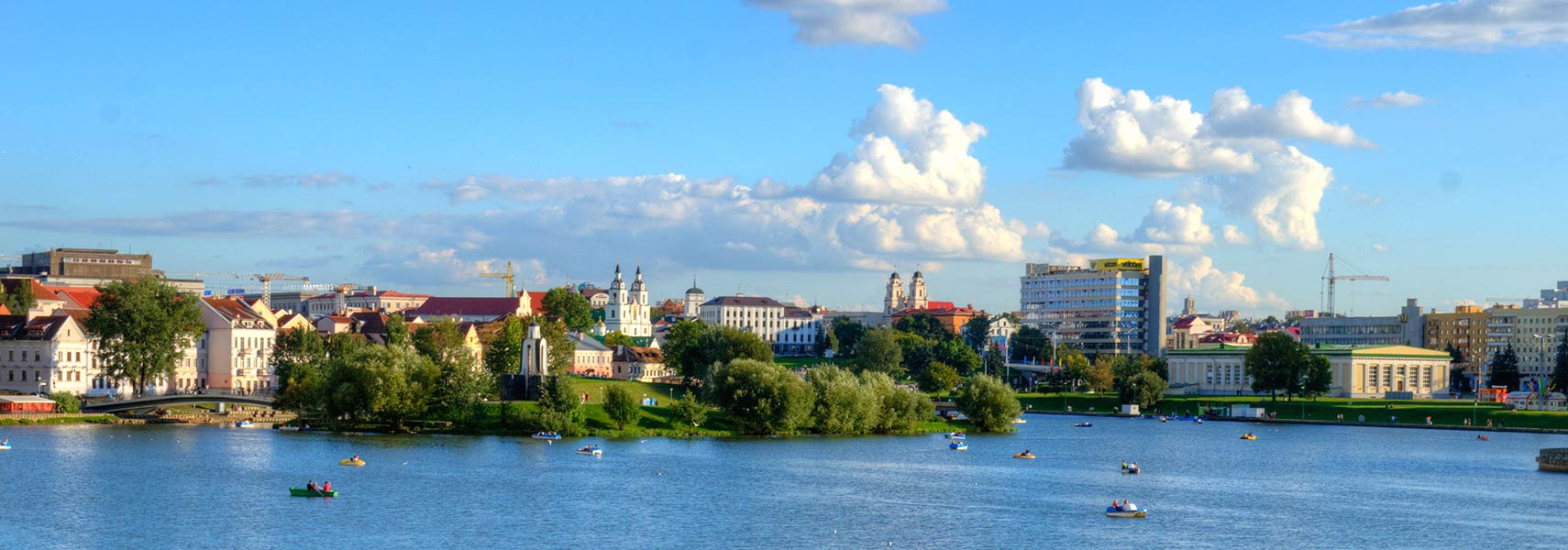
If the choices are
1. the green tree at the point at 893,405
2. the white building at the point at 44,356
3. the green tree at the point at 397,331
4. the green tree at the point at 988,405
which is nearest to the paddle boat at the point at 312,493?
the green tree at the point at 893,405

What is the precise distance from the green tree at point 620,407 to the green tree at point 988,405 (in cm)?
2962

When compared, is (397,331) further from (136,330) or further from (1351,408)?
(1351,408)

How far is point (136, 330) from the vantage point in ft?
415

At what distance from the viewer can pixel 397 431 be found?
108938 mm

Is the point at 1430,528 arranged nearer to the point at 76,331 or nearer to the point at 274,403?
the point at 274,403

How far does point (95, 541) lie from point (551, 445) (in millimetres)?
44834

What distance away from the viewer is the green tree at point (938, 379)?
630ft

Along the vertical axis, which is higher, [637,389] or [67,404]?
[637,389]

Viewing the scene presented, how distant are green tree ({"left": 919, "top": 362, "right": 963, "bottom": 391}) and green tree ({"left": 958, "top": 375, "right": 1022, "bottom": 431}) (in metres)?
58.2

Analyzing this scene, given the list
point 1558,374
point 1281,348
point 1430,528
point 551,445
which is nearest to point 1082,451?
point 551,445

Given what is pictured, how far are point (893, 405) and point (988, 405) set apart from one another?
11.0 meters

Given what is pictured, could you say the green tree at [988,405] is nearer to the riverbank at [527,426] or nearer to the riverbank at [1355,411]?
the riverbank at [527,426]

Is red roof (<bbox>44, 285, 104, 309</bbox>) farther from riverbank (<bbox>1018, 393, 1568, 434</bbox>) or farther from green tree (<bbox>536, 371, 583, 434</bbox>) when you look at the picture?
riverbank (<bbox>1018, 393, 1568, 434</bbox>)

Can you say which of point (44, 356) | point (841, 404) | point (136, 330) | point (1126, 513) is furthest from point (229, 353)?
point (1126, 513)
